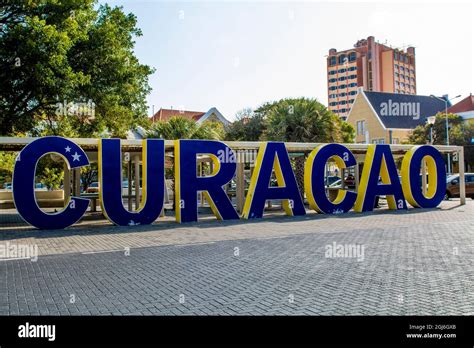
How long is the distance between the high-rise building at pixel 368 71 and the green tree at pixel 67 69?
325 feet

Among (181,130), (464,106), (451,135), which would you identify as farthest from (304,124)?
(464,106)

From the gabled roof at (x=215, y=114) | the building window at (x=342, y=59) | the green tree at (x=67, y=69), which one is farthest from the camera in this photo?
the building window at (x=342, y=59)

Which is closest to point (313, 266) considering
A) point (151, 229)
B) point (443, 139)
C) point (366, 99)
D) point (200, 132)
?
point (151, 229)

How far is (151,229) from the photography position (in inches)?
591

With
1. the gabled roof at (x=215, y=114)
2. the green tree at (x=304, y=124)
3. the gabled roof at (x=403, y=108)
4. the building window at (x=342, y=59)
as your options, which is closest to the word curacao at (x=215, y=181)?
the green tree at (x=304, y=124)

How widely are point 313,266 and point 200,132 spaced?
22.6 m

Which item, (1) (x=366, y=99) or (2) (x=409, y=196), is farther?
(1) (x=366, y=99)

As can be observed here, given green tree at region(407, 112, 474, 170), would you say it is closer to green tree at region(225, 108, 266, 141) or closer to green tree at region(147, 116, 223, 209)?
green tree at region(225, 108, 266, 141)

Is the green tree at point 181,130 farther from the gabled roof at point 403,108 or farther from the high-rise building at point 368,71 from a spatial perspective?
the high-rise building at point 368,71

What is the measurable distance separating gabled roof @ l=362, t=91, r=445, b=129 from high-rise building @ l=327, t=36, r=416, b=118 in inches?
1764

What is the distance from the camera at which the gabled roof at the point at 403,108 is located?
67.0 m

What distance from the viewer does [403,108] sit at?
225 feet

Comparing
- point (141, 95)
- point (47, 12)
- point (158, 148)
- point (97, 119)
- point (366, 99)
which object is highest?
point (366, 99)
